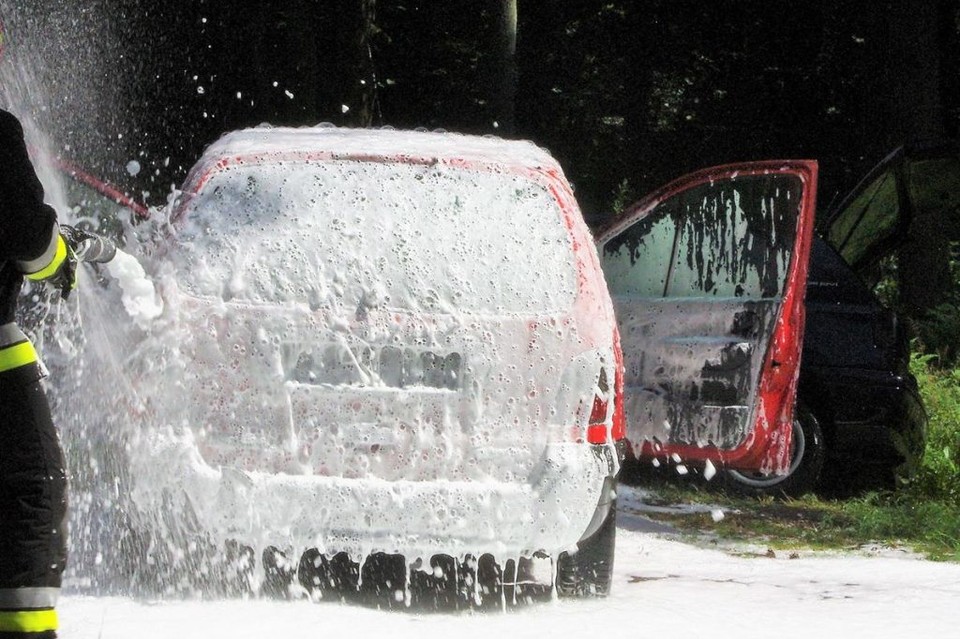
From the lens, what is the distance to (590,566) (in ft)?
20.5

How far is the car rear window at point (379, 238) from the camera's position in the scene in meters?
5.72

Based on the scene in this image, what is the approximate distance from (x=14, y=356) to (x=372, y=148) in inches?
86.1

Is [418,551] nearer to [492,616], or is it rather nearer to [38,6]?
[492,616]

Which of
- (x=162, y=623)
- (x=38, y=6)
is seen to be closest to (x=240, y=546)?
(x=162, y=623)

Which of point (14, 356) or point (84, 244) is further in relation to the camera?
point (84, 244)

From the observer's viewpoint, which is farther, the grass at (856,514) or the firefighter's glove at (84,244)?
the grass at (856,514)

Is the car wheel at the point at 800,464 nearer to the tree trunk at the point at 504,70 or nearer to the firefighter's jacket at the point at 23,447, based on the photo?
the firefighter's jacket at the point at 23,447

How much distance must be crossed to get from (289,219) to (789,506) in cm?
452

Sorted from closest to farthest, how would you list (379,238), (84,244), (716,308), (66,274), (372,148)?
(66,274) → (84,244) → (379,238) → (372,148) → (716,308)

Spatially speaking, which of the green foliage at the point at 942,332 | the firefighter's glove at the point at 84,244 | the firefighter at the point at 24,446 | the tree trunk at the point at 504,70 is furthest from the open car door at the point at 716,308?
the tree trunk at the point at 504,70

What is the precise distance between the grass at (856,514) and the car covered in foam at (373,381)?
2.77 metres

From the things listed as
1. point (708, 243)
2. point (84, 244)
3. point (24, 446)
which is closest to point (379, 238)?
point (84, 244)

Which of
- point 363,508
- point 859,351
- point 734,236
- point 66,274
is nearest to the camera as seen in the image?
point 66,274

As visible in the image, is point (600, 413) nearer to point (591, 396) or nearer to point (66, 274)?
point (591, 396)
